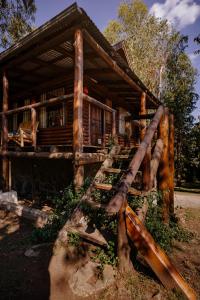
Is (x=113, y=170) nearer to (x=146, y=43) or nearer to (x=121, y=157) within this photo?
(x=121, y=157)

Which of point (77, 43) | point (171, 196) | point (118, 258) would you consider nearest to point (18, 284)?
point (118, 258)

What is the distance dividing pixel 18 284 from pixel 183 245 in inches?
134

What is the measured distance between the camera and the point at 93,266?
277 centimetres

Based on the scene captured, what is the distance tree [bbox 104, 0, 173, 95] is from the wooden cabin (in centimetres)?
1011

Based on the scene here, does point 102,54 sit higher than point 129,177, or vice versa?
point 102,54

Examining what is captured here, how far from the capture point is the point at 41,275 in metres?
2.78

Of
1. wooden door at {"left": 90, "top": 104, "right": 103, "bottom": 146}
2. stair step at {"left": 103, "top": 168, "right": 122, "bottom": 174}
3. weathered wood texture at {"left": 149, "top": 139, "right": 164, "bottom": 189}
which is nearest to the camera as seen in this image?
weathered wood texture at {"left": 149, "top": 139, "right": 164, "bottom": 189}

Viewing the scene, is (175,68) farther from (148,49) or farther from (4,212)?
(4,212)

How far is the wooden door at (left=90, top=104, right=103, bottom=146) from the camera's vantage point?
9430 mm

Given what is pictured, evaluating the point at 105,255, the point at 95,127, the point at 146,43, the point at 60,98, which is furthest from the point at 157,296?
the point at 146,43

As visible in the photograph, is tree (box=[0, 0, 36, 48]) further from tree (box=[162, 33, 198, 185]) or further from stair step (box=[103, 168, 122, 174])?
tree (box=[162, 33, 198, 185])

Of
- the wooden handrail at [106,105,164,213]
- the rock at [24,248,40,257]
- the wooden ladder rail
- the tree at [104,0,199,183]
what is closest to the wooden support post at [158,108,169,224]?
the wooden handrail at [106,105,164,213]

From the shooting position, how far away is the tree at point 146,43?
2050 centimetres

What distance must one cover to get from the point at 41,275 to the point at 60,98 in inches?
153
